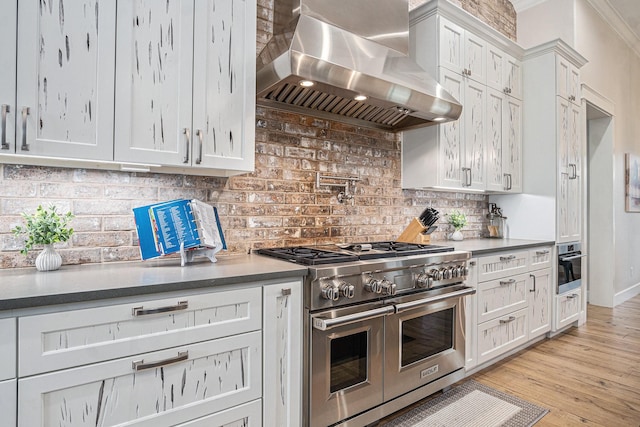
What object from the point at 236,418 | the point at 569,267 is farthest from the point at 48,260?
the point at 569,267

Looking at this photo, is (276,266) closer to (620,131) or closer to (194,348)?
(194,348)

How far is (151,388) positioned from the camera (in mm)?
1335

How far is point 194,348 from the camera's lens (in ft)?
4.64

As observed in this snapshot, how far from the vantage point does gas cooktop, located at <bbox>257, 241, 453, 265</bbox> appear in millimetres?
1855

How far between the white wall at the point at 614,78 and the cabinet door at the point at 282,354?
14.0 ft

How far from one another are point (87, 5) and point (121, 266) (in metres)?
1.11

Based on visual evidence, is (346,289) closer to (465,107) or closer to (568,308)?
(465,107)

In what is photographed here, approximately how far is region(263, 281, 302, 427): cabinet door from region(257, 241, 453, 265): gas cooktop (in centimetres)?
20

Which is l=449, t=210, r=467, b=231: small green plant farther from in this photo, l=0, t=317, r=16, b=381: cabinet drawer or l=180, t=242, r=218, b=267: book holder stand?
l=0, t=317, r=16, b=381: cabinet drawer

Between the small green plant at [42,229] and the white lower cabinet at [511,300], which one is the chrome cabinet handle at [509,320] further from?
the small green plant at [42,229]

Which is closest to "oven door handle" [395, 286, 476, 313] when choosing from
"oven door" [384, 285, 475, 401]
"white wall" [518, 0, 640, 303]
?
"oven door" [384, 285, 475, 401]

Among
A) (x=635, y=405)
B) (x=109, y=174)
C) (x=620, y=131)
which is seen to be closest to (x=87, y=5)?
(x=109, y=174)

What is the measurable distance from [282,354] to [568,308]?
330 centimetres

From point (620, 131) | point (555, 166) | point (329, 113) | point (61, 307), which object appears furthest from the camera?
point (620, 131)
